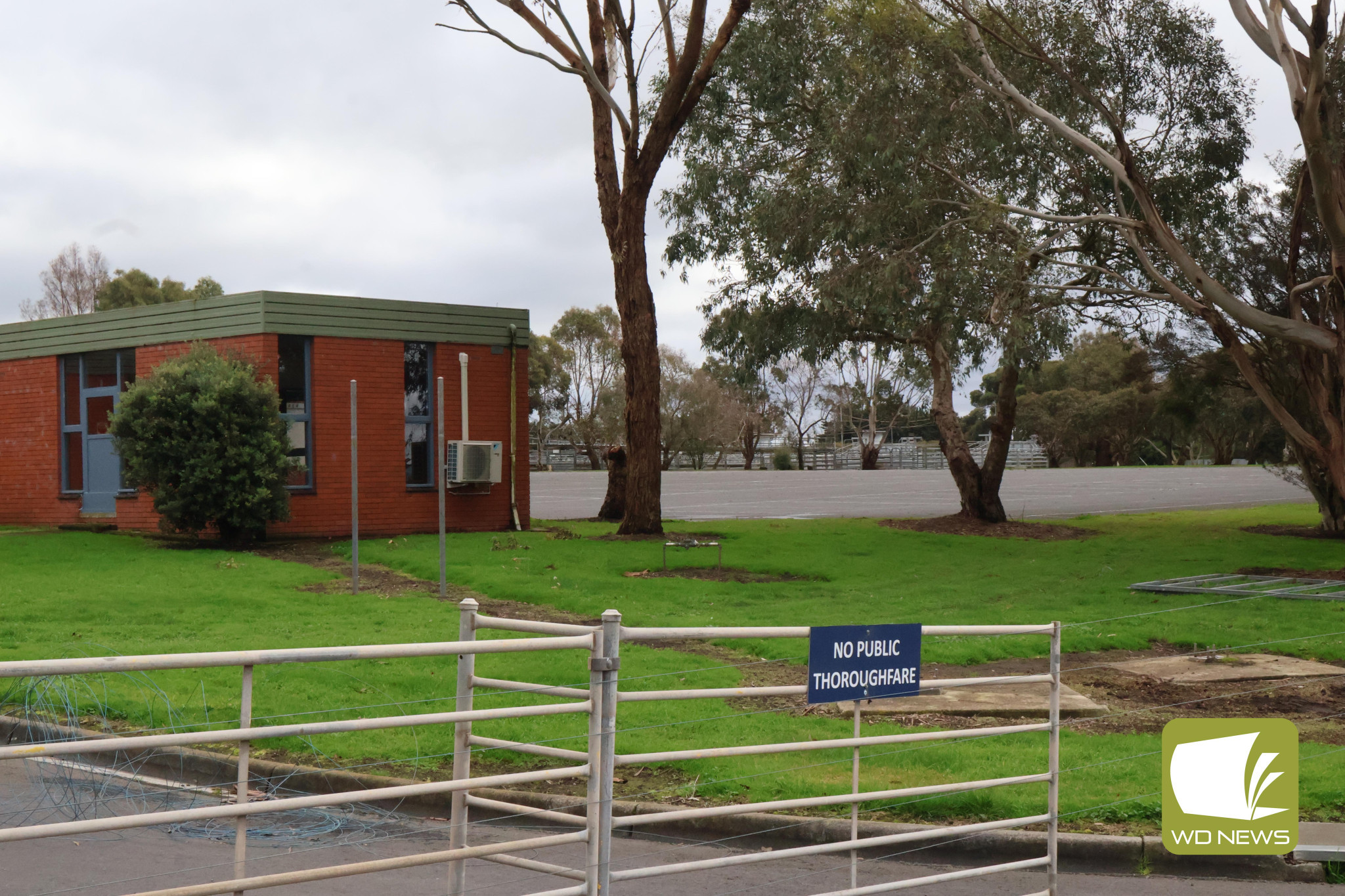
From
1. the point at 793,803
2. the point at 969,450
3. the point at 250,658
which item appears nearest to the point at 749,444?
the point at 969,450

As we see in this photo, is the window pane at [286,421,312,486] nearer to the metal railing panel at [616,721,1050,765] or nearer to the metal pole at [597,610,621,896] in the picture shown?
the metal railing panel at [616,721,1050,765]

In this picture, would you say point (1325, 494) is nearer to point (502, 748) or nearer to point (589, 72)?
point (589, 72)

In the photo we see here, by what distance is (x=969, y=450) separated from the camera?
27.0 meters

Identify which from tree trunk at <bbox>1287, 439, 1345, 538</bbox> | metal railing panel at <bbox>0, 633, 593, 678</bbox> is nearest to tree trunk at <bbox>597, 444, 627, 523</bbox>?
tree trunk at <bbox>1287, 439, 1345, 538</bbox>

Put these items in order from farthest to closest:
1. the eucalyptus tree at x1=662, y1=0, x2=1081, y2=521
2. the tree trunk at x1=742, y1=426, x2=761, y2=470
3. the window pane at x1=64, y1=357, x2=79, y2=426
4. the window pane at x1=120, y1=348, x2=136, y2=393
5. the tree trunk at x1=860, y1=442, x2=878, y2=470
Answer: the tree trunk at x1=742, y1=426, x2=761, y2=470 < the tree trunk at x1=860, y1=442, x2=878, y2=470 < the window pane at x1=64, y1=357, x2=79, y2=426 < the window pane at x1=120, y1=348, x2=136, y2=393 < the eucalyptus tree at x1=662, y1=0, x2=1081, y2=521

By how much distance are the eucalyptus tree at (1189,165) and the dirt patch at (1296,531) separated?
2471mm

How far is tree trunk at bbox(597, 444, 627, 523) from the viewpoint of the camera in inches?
1047

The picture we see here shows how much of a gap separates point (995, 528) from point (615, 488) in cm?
800

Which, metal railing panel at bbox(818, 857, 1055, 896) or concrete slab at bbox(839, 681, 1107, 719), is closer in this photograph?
metal railing panel at bbox(818, 857, 1055, 896)

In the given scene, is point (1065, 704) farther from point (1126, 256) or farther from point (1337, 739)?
point (1126, 256)

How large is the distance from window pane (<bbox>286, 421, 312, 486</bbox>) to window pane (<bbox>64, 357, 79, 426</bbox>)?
5.29 m

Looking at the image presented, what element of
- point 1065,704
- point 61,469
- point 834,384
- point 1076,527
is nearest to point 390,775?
point 1065,704

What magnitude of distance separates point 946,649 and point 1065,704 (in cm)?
239

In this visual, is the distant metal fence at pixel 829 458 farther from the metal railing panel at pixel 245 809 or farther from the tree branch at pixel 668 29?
the metal railing panel at pixel 245 809
